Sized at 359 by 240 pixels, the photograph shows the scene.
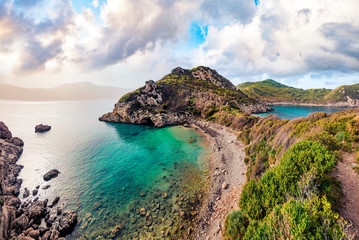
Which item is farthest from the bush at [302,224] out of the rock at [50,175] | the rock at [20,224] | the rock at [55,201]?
the rock at [50,175]

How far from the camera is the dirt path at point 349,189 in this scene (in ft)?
28.3

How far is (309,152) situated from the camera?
11531 mm

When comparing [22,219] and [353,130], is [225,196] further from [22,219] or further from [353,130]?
[22,219]

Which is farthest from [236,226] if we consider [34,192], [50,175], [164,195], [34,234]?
[50,175]

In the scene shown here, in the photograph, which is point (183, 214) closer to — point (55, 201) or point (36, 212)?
point (36, 212)

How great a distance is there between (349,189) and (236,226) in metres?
10.0

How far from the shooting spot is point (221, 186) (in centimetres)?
2356

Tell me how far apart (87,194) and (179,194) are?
54.5 ft

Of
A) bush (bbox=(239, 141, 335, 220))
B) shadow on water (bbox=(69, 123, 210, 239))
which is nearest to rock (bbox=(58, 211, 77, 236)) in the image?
shadow on water (bbox=(69, 123, 210, 239))

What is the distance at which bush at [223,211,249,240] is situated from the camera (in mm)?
13398

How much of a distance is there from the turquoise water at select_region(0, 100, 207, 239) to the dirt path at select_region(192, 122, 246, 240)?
76.6 inches

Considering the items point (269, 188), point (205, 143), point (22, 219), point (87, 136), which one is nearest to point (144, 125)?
point (87, 136)

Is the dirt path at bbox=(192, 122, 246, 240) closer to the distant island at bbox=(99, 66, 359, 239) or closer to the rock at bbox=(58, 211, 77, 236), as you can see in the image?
the distant island at bbox=(99, 66, 359, 239)

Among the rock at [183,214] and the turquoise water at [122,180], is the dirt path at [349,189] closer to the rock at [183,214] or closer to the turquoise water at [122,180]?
the turquoise water at [122,180]
